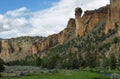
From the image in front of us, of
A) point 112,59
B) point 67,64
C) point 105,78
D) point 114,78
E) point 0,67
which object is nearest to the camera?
point 114,78

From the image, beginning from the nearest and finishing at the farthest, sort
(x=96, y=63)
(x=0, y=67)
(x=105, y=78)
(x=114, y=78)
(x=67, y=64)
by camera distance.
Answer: (x=114, y=78) < (x=105, y=78) < (x=0, y=67) < (x=96, y=63) < (x=67, y=64)

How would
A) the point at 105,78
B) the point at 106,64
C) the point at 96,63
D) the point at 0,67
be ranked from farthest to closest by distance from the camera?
the point at 96,63
the point at 106,64
the point at 0,67
the point at 105,78

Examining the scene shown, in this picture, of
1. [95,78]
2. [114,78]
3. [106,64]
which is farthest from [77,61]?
[114,78]

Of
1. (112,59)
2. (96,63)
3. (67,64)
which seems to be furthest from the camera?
(67,64)

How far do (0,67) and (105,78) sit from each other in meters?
58.3

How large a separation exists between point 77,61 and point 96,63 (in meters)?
13.1

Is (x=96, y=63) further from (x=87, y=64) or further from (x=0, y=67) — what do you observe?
(x=0, y=67)

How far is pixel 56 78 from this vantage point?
273 feet

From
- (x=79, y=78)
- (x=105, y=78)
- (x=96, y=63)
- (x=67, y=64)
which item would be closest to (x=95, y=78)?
(x=105, y=78)

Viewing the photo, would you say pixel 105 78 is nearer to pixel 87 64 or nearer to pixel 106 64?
pixel 106 64

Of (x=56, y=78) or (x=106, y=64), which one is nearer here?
(x=56, y=78)

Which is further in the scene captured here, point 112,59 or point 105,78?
point 112,59

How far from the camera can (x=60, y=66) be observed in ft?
630

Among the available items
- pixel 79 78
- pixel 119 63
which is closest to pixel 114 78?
pixel 79 78
